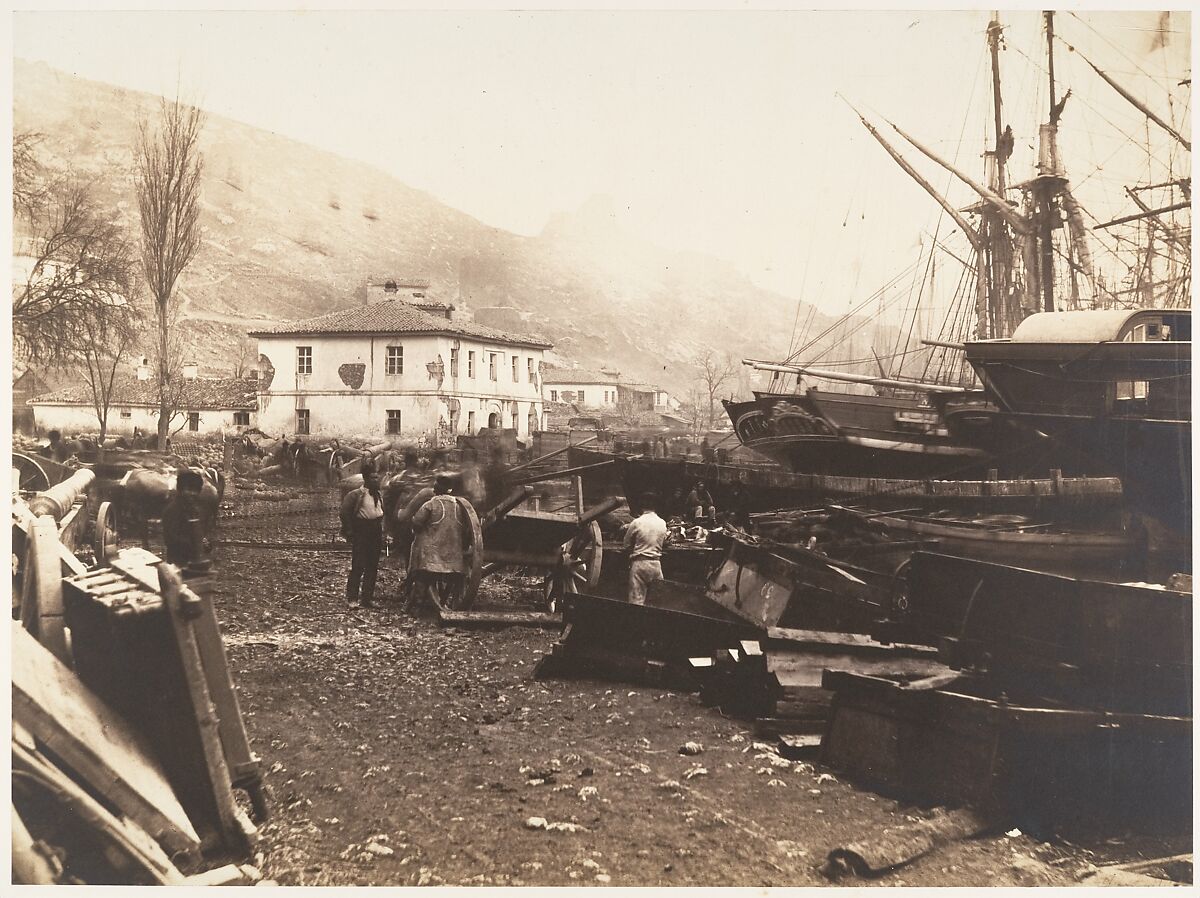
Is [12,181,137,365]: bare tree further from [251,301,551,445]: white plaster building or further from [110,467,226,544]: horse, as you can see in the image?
[251,301,551,445]: white plaster building

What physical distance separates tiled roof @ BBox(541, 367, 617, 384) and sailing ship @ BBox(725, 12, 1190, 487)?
98cm

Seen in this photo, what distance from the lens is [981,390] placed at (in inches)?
211

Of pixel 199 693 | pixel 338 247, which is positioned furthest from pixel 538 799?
pixel 338 247

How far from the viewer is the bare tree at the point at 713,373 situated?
5.20 m

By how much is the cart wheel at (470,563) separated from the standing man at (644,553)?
1197 millimetres

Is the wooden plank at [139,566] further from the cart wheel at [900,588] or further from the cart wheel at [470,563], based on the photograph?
the cart wheel at [900,588]

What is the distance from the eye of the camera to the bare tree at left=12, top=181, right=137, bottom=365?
433 centimetres

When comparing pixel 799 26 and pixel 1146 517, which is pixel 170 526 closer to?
pixel 799 26

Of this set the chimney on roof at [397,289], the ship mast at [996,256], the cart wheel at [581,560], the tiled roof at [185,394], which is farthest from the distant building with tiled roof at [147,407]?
the ship mast at [996,256]

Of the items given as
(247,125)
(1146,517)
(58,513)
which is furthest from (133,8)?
(1146,517)

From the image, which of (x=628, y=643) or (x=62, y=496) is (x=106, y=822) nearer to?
(x=62, y=496)

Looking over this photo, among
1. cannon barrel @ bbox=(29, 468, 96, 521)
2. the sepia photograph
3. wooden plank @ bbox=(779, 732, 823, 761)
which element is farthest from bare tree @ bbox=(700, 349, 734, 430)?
cannon barrel @ bbox=(29, 468, 96, 521)

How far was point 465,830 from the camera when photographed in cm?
363

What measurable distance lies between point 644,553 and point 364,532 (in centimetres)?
197
